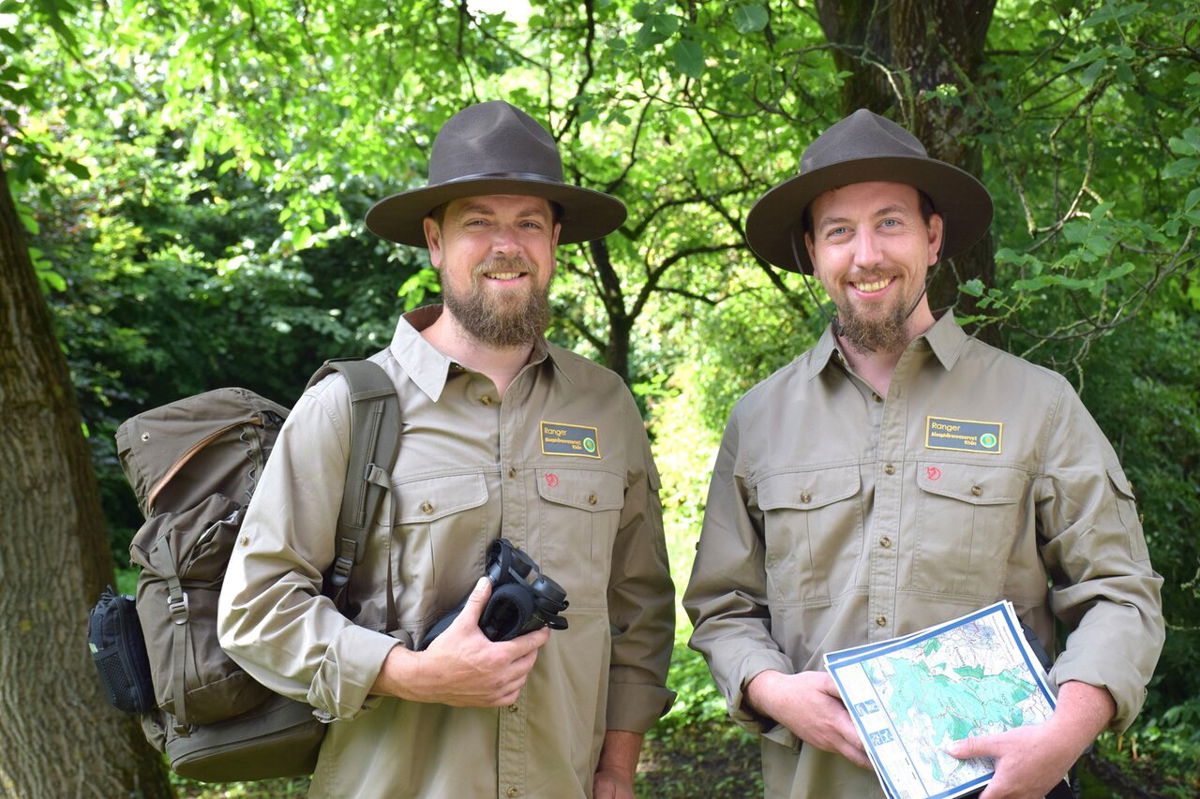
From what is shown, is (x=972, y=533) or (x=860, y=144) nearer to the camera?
(x=972, y=533)

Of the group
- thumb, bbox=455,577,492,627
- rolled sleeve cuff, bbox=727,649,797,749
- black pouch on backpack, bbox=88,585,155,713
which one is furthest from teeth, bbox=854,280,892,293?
black pouch on backpack, bbox=88,585,155,713

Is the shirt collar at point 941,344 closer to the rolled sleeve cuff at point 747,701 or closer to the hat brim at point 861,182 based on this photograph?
the hat brim at point 861,182

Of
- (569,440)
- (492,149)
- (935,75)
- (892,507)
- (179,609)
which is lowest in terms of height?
(179,609)

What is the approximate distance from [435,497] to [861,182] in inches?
49.5

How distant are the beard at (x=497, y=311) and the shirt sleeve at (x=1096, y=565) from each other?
1.23m

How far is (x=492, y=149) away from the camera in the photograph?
2756mm

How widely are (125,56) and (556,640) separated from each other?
5.68 meters

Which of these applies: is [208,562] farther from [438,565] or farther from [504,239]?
[504,239]

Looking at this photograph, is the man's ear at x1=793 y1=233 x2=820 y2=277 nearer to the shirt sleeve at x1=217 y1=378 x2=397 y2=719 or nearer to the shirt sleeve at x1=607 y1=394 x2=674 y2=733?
the shirt sleeve at x1=607 y1=394 x2=674 y2=733

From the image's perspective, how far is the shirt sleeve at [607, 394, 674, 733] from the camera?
2.91m

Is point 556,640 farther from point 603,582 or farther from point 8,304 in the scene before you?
point 8,304

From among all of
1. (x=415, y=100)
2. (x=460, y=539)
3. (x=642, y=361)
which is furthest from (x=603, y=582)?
(x=642, y=361)

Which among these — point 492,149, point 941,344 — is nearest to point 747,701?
point 941,344

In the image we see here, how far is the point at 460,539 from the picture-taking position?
2.60 metres
